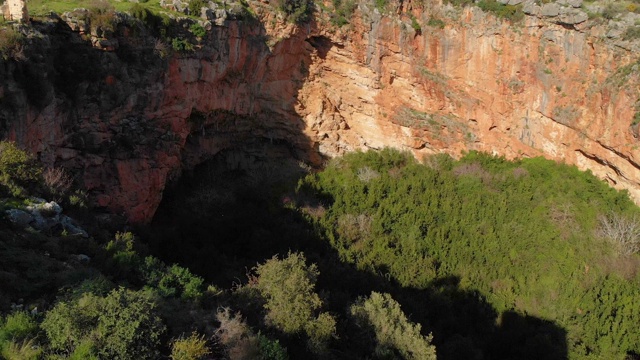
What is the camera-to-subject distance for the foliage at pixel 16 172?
11500 millimetres

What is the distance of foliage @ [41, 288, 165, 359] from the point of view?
7.48m

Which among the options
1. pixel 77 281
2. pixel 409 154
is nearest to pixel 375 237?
pixel 409 154

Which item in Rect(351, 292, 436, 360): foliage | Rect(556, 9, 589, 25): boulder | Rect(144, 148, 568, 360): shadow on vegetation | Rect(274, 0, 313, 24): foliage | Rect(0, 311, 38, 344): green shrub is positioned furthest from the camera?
Rect(274, 0, 313, 24): foliage

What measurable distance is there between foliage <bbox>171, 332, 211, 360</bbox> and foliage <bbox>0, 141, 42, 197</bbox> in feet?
19.7

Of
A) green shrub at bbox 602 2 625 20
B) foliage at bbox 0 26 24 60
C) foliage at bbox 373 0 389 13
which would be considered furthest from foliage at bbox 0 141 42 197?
green shrub at bbox 602 2 625 20

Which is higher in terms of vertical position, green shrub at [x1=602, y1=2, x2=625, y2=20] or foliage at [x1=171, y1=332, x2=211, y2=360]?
green shrub at [x1=602, y1=2, x2=625, y2=20]

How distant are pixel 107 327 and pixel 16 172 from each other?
6.19 meters

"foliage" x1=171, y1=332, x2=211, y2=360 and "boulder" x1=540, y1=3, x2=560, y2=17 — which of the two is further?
"boulder" x1=540, y1=3, x2=560, y2=17

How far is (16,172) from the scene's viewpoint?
1200 cm

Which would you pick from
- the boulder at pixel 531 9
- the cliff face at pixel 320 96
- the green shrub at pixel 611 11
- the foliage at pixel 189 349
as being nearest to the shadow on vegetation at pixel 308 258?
the cliff face at pixel 320 96

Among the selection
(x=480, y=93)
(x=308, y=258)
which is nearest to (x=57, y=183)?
(x=308, y=258)

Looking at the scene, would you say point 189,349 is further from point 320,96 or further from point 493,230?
point 320,96

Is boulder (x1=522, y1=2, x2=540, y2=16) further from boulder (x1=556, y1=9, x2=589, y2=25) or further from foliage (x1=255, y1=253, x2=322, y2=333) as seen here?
foliage (x1=255, y1=253, x2=322, y2=333)

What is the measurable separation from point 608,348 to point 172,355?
12914 mm
